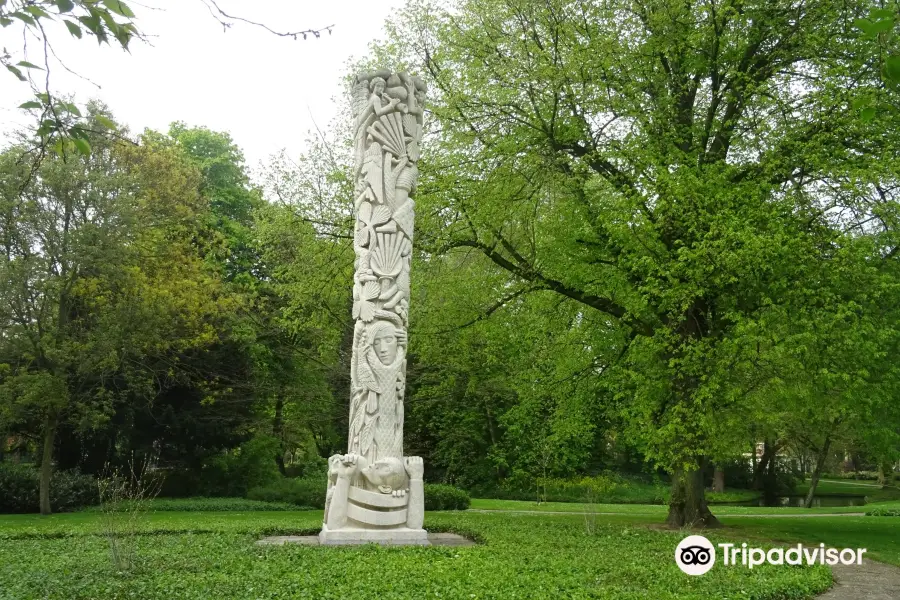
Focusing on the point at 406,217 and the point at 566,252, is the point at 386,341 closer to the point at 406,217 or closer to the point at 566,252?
the point at 406,217

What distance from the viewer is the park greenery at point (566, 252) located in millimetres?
11906

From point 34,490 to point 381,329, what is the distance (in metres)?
11.9

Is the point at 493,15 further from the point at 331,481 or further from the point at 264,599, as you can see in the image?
the point at 264,599

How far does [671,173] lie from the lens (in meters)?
12.6

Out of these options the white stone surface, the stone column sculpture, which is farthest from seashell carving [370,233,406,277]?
the white stone surface

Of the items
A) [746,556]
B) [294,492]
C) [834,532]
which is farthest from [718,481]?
[746,556]

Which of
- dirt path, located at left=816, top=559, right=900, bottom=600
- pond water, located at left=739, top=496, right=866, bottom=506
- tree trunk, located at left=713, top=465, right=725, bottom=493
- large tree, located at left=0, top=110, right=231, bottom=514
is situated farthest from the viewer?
tree trunk, located at left=713, top=465, right=725, bottom=493

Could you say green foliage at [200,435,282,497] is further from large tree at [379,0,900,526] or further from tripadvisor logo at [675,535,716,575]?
tripadvisor logo at [675,535,716,575]

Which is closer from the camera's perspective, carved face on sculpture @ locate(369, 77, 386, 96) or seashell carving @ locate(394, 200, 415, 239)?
seashell carving @ locate(394, 200, 415, 239)

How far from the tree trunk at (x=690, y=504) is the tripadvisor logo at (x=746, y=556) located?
9.58 ft

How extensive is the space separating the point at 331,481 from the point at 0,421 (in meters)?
10.1

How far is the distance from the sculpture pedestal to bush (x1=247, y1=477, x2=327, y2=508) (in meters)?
9.90

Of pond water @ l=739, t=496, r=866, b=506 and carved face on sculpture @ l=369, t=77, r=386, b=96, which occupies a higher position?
carved face on sculpture @ l=369, t=77, r=386, b=96

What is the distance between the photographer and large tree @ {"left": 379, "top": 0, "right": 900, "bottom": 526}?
1189 cm
